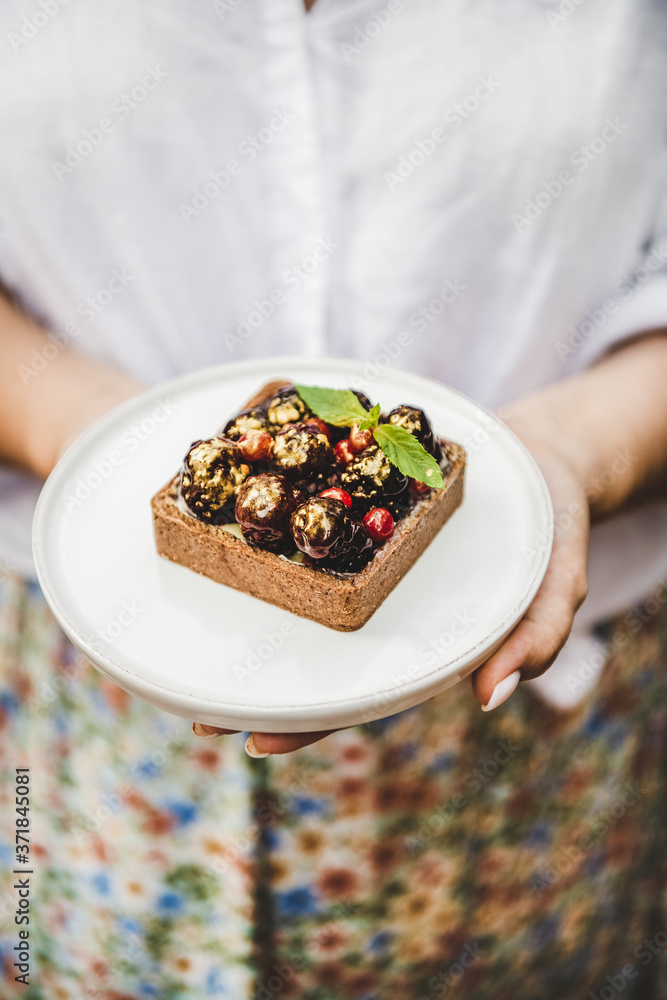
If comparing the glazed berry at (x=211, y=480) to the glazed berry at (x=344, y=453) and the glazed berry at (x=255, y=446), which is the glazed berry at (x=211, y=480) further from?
the glazed berry at (x=344, y=453)

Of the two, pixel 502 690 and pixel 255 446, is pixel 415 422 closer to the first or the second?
pixel 255 446

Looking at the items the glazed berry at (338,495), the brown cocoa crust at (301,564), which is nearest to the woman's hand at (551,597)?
the brown cocoa crust at (301,564)

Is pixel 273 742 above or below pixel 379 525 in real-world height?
below

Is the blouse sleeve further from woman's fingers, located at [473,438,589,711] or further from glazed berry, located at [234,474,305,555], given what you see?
glazed berry, located at [234,474,305,555]

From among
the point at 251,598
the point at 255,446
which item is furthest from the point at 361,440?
the point at 251,598

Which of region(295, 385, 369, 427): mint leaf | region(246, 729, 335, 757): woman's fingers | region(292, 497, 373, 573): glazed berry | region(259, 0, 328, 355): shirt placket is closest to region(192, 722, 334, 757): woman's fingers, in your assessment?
region(246, 729, 335, 757): woman's fingers

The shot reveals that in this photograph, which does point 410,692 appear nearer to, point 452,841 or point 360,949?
point 452,841

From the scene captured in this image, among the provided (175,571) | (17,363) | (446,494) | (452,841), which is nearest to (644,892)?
(452,841)
